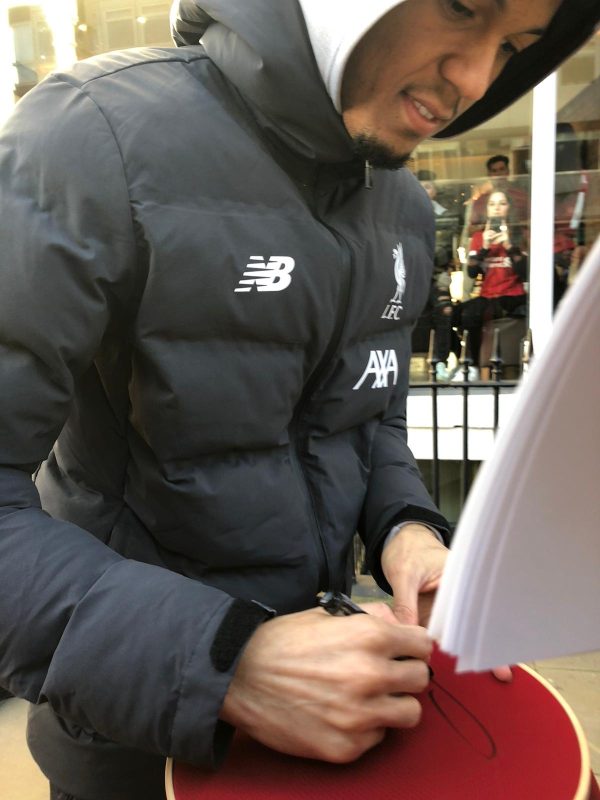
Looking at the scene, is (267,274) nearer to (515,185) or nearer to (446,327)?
(446,327)

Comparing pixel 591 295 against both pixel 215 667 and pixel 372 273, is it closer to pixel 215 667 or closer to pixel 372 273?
pixel 215 667

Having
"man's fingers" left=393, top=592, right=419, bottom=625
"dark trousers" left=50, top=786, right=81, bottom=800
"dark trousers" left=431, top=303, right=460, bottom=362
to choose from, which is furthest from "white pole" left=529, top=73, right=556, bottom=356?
"dark trousers" left=50, top=786, right=81, bottom=800

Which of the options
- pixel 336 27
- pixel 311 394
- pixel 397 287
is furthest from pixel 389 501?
pixel 336 27

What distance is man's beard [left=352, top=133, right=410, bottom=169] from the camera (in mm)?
1013

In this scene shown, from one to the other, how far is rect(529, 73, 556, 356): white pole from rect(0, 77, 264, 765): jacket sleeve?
18.1 feet

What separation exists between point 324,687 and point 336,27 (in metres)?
0.80

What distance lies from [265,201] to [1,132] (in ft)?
1.16

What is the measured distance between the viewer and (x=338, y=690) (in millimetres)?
721

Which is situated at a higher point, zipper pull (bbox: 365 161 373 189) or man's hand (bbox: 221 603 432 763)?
zipper pull (bbox: 365 161 373 189)

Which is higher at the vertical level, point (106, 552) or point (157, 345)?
point (157, 345)

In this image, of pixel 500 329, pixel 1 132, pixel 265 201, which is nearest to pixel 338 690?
pixel 265 201

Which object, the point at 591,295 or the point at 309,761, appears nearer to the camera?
the point at 591,295

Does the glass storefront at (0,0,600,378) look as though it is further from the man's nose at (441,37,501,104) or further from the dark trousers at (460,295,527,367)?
the man's nose at (441,37,501,104)

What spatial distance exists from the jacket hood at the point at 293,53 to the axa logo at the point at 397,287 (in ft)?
0.89
